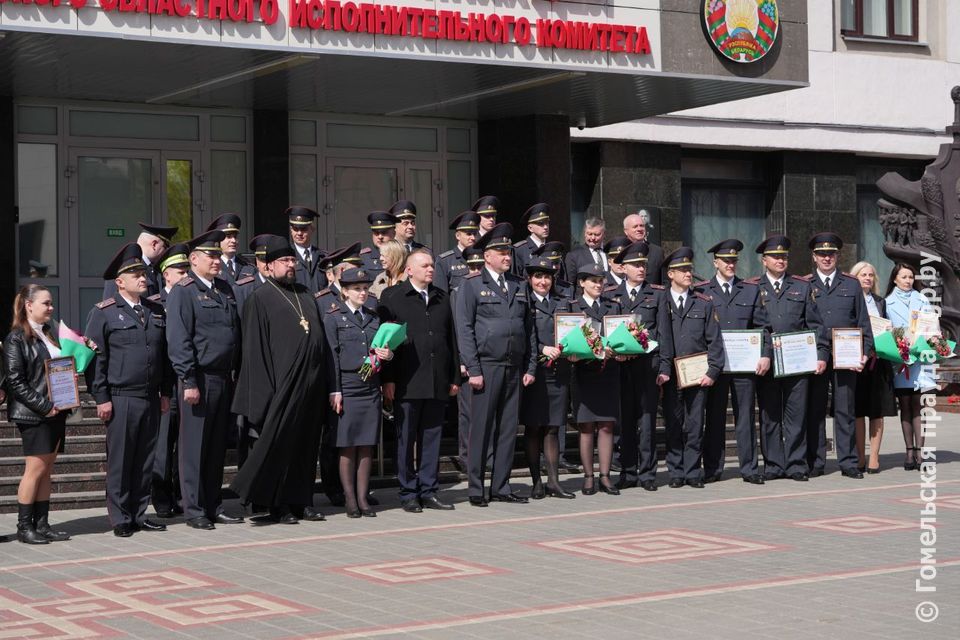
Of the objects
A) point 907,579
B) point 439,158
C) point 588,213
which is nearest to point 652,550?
point 907,579

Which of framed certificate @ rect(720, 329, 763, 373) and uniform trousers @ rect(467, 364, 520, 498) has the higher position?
framed certificate @ rect(720, 329, 763, 373)

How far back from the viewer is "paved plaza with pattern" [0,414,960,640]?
7.83 metres

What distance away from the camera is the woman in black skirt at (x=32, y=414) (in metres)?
10.9

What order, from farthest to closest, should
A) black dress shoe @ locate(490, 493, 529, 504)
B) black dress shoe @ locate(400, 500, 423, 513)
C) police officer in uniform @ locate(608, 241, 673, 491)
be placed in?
police officer in uniform @ locate(608, 241, 673, 491) → black dress shoe @ locate(490, 493, 529, 504) → black dress shoe @ locate(400, 500, 423, 513)

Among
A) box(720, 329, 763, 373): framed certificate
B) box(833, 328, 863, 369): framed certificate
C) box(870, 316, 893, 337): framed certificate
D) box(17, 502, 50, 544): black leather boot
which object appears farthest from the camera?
box(870, 316, 893, 337): framed certificate

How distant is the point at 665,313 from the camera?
543 inches

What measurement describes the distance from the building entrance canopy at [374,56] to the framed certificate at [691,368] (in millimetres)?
4099

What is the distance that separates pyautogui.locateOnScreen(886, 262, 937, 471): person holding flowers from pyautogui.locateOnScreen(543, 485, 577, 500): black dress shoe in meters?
3.71

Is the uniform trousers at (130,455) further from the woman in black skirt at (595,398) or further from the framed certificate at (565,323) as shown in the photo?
the woman in black skirt at (595,398)

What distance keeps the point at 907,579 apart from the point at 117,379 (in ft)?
18.3

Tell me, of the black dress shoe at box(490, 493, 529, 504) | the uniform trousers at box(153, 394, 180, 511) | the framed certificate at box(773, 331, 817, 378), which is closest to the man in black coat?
the black dress shoe at box(490, 493, 529, 504)

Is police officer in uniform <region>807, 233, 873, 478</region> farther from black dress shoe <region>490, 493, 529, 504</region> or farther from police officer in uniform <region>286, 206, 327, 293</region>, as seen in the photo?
police officer in uniform <region>286, 206, 327, 293</region>

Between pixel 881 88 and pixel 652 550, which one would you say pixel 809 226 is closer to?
pixel 881 88

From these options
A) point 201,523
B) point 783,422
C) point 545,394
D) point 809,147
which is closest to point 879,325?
point 783,422
